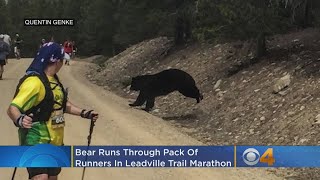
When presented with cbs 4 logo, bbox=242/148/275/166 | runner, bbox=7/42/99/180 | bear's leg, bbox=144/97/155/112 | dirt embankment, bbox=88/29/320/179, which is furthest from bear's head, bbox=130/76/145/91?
runner, bbox=7/42/99/180

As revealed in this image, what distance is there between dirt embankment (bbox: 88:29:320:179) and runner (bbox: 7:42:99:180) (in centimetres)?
440

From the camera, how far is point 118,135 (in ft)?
33.7

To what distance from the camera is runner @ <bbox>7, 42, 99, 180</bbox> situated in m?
4.05

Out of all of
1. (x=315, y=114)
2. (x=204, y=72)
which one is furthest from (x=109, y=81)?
(x=315, y=114)

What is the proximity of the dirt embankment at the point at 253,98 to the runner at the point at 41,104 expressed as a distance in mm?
4397

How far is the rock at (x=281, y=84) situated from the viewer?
11.5 meters

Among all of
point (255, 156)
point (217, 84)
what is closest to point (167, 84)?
point (217, 84)

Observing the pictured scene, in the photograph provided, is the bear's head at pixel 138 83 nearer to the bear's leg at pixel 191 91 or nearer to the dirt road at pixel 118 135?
the dirt road at pixel 118 135

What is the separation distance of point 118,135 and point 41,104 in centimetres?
615

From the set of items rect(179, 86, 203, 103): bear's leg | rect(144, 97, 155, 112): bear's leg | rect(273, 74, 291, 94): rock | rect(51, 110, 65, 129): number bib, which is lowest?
rect(144, 97, 155, 112): bear's leg

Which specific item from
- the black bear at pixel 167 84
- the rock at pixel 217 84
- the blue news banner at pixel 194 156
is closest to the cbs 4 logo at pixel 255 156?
the blue news banner at pixel 194 156

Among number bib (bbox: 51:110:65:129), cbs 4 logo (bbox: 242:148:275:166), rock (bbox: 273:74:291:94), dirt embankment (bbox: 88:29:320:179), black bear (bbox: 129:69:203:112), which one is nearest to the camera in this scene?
number bib (bbox: 51:110:65:129)

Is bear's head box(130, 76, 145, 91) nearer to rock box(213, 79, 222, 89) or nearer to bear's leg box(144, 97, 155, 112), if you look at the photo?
bear's leg box(144, 97, 155, 112)

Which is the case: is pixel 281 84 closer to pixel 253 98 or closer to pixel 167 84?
pixel 253 98
